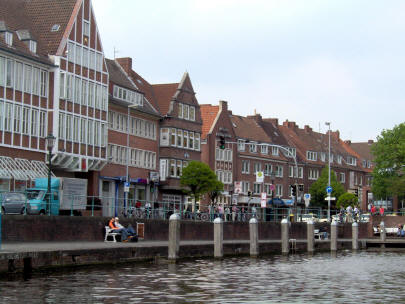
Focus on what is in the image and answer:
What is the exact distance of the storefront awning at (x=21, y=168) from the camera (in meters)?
58.7

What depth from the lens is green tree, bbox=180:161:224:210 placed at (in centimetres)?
8450

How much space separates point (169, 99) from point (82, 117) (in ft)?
77.3

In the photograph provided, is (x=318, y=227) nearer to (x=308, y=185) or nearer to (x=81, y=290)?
(x=81, y=290)

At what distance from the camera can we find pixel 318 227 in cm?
7325

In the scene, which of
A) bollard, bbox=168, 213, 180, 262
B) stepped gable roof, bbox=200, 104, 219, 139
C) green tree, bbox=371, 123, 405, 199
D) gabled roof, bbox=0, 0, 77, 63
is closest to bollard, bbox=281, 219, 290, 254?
bollard, bbox=168, 213, 180, 262

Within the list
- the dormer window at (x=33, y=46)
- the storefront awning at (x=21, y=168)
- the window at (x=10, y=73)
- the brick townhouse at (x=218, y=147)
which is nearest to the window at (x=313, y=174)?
the brick townhouse at (x=218, y=147)

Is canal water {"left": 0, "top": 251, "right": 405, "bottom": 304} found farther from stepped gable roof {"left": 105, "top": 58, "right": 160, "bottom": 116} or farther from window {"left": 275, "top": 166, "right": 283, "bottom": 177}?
window {"left": 275, "top": 166, "right": 283, "bottom": 177}

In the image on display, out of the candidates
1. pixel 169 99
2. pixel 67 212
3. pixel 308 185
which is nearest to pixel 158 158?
pixel 169 99

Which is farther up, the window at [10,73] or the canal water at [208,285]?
the window at [10,73]

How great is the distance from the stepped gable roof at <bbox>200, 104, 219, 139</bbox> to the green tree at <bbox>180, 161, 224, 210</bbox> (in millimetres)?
19249

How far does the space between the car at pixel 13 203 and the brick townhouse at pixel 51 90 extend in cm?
1489

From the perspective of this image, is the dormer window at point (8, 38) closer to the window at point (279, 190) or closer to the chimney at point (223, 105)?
the chimney at point (223, 105)

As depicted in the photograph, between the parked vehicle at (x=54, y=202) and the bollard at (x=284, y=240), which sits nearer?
the parked vehicle at (x=54, y=202)

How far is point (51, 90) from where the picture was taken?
217ft
